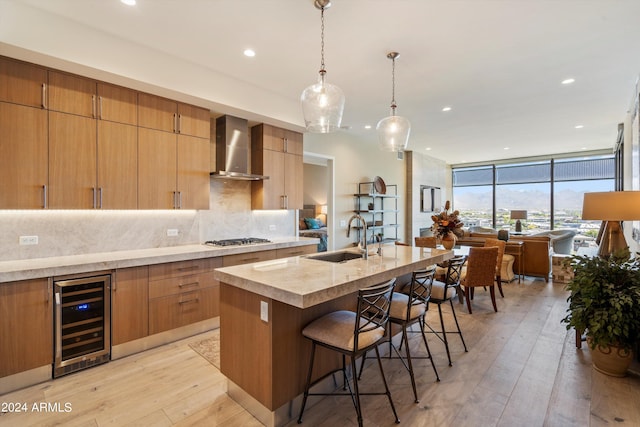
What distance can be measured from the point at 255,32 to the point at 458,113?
12.0 ft

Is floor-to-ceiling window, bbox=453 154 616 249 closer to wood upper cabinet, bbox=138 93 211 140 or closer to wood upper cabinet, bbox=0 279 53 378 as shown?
wood upper cabinet, bbox=138 93 211 140

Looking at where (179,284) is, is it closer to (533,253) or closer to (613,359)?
(613,359)

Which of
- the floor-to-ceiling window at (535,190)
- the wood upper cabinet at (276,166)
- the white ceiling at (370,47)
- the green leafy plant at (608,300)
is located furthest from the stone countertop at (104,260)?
the floor-to-ceiling window at (535,190)

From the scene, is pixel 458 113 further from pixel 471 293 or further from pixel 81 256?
pixel 81 256

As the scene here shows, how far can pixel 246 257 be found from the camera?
3738 mm

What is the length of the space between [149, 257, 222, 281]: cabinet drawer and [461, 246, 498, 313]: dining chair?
10.6 ft

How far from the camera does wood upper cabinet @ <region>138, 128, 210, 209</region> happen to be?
323cm

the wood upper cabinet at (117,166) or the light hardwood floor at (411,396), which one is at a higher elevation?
the wood upper cabinet at (117,166)

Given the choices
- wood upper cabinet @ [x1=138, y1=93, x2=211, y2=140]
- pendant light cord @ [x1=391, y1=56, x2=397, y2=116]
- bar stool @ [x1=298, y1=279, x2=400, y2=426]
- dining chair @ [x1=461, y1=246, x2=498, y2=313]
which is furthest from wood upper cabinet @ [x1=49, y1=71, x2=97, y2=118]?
dining chair @ [x1=461, y1=246, x2=498, y2=313]

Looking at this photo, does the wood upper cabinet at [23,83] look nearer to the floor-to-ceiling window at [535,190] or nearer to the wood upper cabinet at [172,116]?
the wood upper cabinet at [172,116]

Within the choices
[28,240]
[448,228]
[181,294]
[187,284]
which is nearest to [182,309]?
[181,294]

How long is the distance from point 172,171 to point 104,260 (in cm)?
118

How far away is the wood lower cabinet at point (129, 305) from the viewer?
279 cm

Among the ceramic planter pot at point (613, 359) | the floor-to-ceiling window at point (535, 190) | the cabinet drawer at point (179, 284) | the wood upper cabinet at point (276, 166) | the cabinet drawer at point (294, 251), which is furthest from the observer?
the floor-to-ceiling window at point (535, 190)
